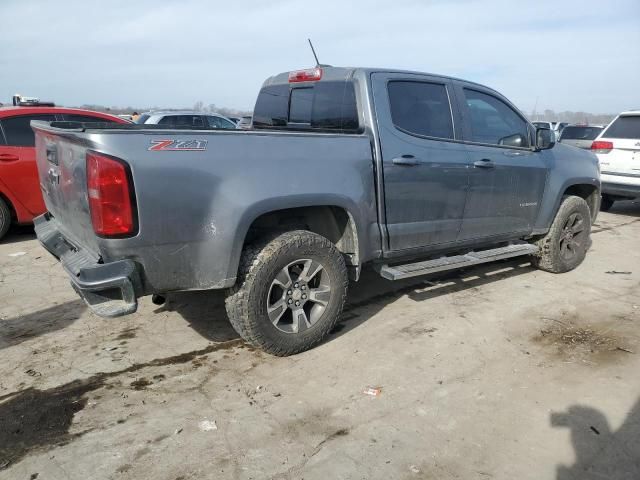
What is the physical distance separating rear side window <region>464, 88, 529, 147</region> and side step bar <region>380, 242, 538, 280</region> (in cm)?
103

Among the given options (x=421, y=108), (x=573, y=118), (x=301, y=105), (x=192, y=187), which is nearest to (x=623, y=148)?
(x=421, y=108)

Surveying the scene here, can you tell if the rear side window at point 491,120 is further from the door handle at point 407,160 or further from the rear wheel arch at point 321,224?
the rear wheel arch at point 321,224

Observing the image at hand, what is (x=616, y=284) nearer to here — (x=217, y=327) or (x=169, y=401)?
(x=217, y=327)

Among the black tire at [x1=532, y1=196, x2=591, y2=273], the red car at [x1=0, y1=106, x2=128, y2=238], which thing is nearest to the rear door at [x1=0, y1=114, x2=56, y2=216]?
the red car at [x1=0, y1=106, x2=128, y2=238]

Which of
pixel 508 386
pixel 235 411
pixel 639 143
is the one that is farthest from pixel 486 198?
pixel 639 143

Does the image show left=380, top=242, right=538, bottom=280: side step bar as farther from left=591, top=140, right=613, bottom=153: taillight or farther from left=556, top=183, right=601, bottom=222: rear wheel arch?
left=591, top=140, right=613, bottom=153: taillight

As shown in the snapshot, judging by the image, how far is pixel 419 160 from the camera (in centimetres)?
387

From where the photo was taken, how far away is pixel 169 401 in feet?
9.81

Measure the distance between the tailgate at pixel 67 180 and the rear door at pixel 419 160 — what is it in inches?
80.2

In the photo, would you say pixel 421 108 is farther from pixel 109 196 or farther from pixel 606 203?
pixel 606 203

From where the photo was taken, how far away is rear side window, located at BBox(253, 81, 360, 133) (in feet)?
12.7

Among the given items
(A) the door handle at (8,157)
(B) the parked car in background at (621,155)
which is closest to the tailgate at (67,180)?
(A) the door handle at (8,157)

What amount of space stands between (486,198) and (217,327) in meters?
2.62

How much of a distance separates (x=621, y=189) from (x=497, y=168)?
5249 millimetres
